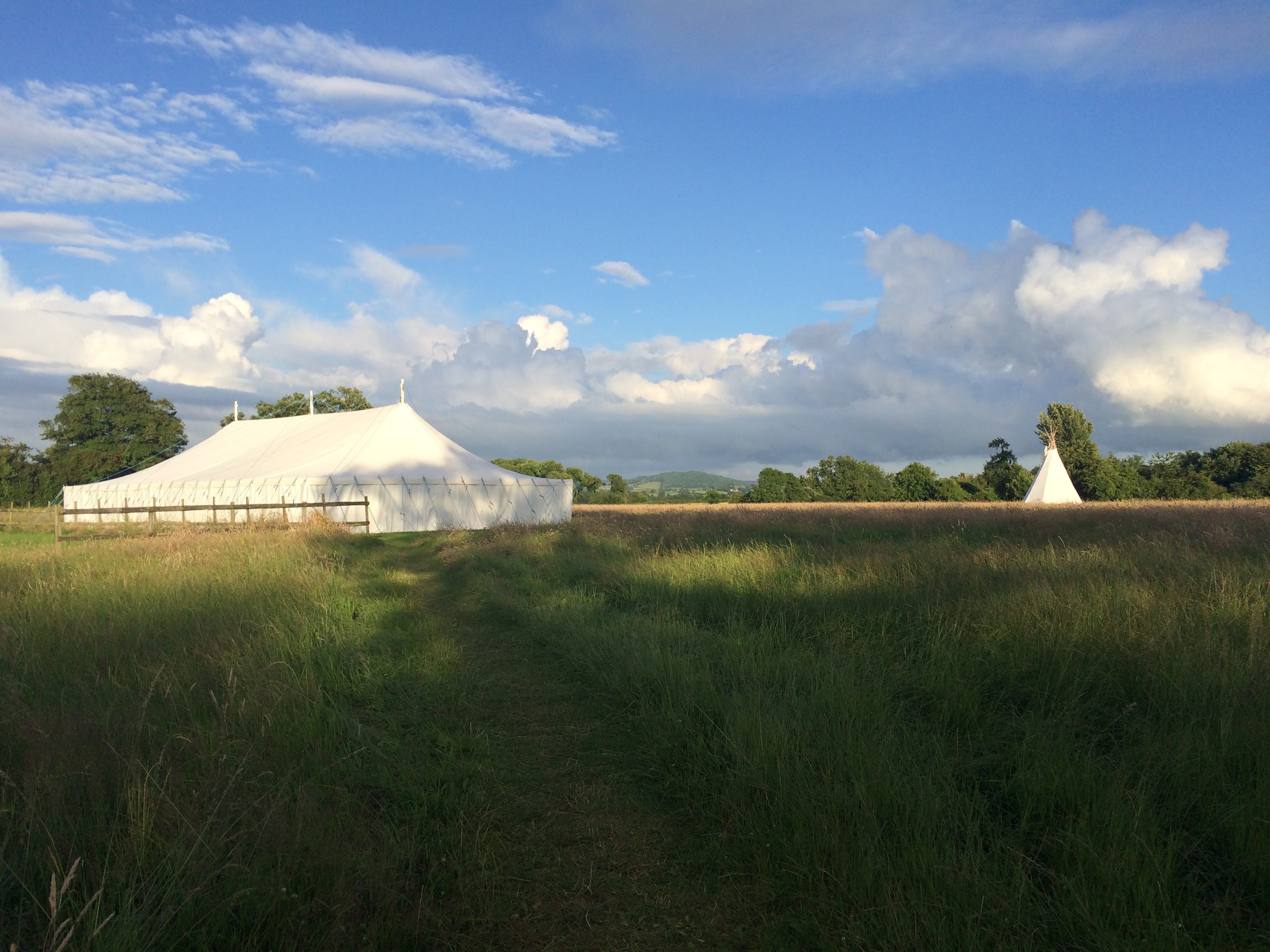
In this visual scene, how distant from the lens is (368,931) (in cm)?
226

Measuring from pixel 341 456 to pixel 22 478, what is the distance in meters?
42.8

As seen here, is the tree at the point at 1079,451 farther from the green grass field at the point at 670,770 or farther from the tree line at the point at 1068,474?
the green grass field at the point at 670,770

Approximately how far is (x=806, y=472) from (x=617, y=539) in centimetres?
5120

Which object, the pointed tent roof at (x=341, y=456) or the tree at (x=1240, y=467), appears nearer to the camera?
the pointed tent roof at (x=341, y=456)

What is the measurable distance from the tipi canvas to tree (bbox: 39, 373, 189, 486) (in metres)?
60.3

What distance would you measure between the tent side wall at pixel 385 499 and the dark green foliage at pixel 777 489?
29.3m

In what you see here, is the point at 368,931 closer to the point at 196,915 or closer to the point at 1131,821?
the point at 196,915

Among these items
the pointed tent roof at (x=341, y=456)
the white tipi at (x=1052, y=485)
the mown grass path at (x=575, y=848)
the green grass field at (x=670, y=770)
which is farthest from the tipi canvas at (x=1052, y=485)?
the mown grass path at (x=575, y=848)

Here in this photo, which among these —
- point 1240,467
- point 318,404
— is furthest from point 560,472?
point 1240,467

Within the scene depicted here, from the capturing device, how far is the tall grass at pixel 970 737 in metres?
2.32

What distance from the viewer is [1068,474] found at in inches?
1592

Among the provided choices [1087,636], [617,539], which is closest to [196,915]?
[1087,636]

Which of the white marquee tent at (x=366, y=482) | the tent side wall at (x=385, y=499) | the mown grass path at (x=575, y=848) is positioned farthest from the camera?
the white marquee tent at (x=366, y=482)

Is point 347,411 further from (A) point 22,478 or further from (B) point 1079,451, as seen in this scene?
(B) point 1079,451
